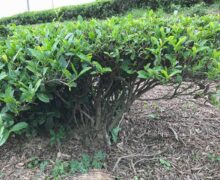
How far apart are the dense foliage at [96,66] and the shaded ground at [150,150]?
182mm

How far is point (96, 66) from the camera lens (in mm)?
2129

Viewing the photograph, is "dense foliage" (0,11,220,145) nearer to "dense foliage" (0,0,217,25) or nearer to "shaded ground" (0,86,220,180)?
"shaded ground" (0,86,220,180)

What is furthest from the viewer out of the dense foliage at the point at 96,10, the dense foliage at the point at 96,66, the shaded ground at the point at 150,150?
the dense foliage at the point at 96,10

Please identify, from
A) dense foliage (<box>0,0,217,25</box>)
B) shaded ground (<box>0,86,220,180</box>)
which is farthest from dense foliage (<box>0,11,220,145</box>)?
dense foliage (<box>0,0,217,25</box>)

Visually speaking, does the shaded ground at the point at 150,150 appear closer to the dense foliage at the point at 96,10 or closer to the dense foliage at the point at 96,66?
the dense foliage at the point at 96,66

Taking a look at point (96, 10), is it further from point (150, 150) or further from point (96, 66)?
point (96, 66)

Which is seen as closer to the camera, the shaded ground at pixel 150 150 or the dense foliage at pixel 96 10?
the shaded ground at pixel 150 150

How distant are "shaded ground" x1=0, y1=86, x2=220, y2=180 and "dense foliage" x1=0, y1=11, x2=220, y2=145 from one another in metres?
0.18

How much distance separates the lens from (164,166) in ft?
8.59

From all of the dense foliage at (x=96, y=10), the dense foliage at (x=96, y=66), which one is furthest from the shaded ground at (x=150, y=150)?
the dense foliage at (x=96, y=10)

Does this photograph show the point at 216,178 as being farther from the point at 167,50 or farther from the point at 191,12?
the point at 191,12

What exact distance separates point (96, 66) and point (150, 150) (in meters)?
0.97

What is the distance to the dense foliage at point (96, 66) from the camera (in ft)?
7.02

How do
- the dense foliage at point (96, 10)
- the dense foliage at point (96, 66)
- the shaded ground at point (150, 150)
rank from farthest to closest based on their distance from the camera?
the dense foliage at point (96, 10), the shaded ground at point (150, 150), the dense foliage at point (96, 66)
